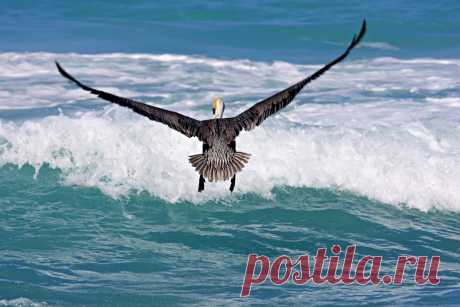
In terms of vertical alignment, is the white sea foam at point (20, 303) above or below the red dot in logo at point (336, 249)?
below

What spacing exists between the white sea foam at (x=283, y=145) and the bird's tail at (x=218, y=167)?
3.09 metres

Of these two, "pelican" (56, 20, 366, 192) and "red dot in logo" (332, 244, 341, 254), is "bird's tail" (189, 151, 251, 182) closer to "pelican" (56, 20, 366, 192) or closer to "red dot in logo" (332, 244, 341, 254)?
"pelican" (56, 20, 366, 192)

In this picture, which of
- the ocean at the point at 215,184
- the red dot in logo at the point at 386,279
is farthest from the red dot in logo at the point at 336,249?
the red dot in logo at the point at 386,279

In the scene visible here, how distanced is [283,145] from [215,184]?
168 centimetres

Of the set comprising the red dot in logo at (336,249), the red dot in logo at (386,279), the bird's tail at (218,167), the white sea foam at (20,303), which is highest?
the bird's tail at (218,167)

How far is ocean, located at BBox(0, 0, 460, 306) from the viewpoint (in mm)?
8164

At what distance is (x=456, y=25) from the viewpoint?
78.2ft

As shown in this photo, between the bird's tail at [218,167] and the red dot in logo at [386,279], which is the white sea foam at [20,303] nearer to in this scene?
the bird's tail at [218,167]

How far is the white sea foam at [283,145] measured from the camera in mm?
11297

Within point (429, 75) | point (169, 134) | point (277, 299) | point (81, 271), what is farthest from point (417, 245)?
point (429, 75)

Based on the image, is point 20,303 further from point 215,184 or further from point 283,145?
point 283,145

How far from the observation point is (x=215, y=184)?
11031mm

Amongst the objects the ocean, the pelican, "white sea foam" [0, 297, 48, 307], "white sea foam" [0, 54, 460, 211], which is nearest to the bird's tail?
the pelican

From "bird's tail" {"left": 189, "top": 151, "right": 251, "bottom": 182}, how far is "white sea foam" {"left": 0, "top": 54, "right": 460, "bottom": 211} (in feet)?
10.1
